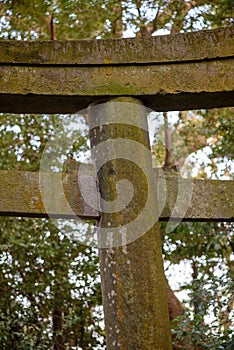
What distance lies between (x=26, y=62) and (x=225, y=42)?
90 cm

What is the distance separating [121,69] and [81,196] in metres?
0.61

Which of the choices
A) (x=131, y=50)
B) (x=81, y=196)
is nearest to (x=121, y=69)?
(x=131, y=50)

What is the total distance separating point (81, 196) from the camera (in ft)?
7.63

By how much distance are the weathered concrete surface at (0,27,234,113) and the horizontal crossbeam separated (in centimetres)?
34

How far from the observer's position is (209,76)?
2.48 meters

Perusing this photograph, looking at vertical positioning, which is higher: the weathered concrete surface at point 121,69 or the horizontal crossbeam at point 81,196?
the weathered concrete surface at point 121,69

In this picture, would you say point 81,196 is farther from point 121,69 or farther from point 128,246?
point 121,69

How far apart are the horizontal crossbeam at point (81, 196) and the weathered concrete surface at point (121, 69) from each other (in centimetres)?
34

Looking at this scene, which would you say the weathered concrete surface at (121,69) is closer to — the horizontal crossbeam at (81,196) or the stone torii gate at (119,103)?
the stone torii gate at (119,103)

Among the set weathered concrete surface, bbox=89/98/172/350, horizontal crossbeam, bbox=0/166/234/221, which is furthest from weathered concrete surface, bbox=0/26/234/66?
horizontal crossbeam, bbox=0/166/234/221

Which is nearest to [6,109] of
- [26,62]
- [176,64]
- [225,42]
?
[26,62]

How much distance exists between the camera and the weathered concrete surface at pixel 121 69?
94.3 inches

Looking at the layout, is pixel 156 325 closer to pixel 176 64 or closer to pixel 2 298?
pixel 176 64

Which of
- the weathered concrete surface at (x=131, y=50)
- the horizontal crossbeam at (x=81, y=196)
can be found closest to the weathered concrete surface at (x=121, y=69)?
the weathered concrete surface at (x=131, y=50)
